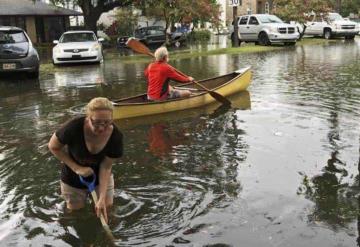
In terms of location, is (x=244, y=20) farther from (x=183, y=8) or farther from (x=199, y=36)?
(x=199, y=36)

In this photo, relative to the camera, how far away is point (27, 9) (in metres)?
40.5

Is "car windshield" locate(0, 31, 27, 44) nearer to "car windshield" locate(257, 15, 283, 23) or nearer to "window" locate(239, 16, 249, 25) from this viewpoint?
"car windshield" locate(257, 15, 283, 23)

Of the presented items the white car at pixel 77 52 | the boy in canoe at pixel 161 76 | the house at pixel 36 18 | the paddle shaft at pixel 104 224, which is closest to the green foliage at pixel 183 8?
the white car at pixel 77 52

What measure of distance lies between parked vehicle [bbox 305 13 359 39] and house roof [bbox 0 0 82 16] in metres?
17.7

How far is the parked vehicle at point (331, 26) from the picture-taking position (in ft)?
121

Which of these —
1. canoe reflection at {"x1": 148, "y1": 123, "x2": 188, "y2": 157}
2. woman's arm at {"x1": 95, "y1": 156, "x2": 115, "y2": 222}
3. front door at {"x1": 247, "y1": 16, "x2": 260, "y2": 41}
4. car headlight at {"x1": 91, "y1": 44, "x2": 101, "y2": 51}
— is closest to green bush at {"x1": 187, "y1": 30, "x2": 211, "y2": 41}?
front door at {"x1": 247, "y1": 16, "x2": 260, "y2": 41}

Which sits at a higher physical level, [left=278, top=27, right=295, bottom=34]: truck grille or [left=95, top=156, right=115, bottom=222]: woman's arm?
[left=95, top=156, right=115, bottom=222]: woman's arm

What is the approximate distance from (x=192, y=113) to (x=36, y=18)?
3417 cm

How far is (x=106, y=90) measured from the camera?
15.2 metres

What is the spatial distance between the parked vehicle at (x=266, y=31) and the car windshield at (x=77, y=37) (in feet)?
38.0

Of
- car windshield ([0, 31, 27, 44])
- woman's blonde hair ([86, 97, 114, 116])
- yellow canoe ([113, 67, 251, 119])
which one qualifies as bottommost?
yellow canoe ([113, 67, 251, 119])

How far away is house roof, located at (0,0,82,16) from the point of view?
128 feet

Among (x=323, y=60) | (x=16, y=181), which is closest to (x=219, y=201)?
(x=16, y=181)

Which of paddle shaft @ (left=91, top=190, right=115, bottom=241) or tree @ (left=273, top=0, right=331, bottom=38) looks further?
tree @ (left=273, top=0, right=331, bottom=38)
